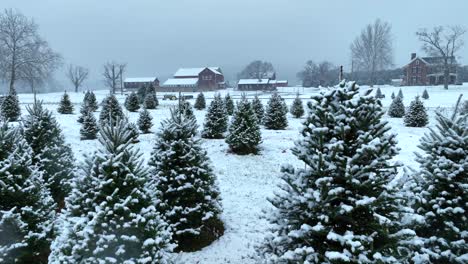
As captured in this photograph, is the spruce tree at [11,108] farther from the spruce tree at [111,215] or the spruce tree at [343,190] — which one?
the spruce tree at [343,190]

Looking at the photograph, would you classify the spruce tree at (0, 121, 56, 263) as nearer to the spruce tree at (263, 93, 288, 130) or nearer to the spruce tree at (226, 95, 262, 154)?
the spruce tree at (226, 95, 262, 154)

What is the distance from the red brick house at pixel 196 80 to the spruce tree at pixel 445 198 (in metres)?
82.0

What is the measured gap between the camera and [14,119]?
86.1ft

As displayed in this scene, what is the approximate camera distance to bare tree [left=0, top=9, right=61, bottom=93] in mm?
45875

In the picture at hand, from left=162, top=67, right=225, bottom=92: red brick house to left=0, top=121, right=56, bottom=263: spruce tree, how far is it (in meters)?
79.7

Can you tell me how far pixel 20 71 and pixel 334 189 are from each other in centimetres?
5403

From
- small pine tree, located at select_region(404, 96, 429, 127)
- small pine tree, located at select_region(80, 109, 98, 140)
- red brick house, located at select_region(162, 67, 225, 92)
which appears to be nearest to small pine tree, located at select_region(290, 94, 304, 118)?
small pine tree, located at select_region(404, 96, 429, 127)

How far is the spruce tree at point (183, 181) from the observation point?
25.9 ft

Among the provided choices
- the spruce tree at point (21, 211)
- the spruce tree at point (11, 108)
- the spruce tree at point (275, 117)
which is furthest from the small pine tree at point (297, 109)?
the spruce tree at point (21, 211)

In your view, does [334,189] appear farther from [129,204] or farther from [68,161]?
[68,161]

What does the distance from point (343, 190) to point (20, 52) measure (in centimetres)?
5386

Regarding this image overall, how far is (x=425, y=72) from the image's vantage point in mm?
73875

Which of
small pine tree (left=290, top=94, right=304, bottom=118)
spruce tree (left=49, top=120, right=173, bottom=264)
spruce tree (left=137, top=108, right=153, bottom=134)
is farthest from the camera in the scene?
small pine tree (left=290, top=94, right=304, bottom=118)

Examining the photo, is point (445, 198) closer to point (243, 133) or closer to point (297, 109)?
point (243, 133)
